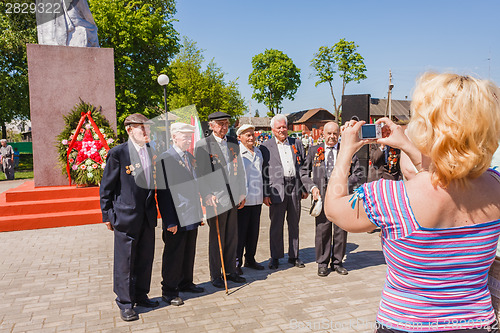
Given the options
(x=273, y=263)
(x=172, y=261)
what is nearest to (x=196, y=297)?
(x=172, y=261)

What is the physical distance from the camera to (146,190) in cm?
404

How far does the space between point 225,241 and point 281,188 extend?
1194mm

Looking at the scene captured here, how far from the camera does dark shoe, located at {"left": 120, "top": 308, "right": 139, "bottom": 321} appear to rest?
3.77 metres

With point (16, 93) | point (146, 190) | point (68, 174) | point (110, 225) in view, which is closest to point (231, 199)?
point (146, 190)

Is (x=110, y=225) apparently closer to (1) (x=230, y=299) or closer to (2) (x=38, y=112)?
(1) (x=230, y=299)

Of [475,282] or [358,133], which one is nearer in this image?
[475,282]

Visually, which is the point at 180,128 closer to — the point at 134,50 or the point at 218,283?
the point at 218,283

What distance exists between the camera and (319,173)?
5.34 meters

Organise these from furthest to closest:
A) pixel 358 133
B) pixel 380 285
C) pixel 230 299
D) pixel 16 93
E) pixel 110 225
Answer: pixel 16 93 < pixel 380 285 < pixel 230 299 < pixel 110 225 < pixel 358 133

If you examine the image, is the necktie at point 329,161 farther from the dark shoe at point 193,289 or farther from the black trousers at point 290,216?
the dark shoe at point 193,289

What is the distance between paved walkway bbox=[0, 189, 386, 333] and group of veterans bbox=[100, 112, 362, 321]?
9.3 inches

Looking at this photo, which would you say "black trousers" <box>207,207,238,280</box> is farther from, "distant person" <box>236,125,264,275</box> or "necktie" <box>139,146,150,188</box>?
"necktie" <box>139,146,150,188</box>

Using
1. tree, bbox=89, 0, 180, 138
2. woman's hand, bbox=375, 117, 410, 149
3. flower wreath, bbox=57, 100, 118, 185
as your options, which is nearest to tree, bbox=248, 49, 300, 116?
tree, bbox=89, 0, 180, 138

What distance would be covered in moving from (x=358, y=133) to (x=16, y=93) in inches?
1116
